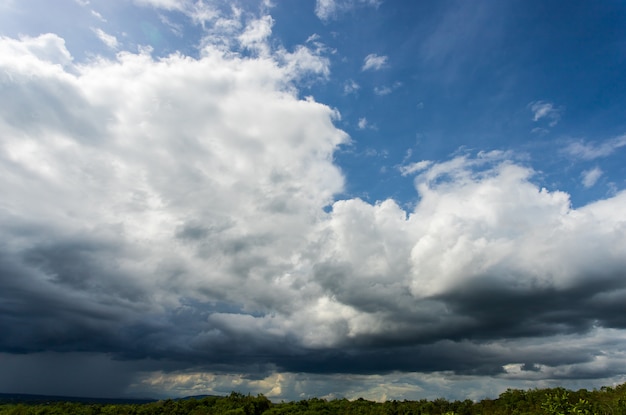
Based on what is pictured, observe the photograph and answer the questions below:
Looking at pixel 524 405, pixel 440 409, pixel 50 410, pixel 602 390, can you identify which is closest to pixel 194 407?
pixel 50 410

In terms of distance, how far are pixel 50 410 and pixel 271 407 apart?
1399 inches

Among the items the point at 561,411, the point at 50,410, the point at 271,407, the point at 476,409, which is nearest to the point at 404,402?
the point at 476,409

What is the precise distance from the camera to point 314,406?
69938 mm

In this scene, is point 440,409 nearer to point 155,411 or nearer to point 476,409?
point 476,409

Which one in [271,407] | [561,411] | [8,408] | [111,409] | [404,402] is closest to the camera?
[561,411]

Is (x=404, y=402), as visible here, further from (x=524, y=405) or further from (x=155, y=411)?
(x=155, y=411)

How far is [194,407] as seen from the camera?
218 feet

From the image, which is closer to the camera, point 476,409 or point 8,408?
point 8,408

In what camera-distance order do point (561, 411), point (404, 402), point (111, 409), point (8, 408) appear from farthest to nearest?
point (404, 402), point (111, 409), point (8, 408), point (561, 411)

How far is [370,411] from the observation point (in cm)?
6881

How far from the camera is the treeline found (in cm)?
6344

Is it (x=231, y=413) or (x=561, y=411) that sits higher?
(x=561, y=411)

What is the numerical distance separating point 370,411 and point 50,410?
52397 mm

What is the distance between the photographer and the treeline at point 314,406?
208ft
